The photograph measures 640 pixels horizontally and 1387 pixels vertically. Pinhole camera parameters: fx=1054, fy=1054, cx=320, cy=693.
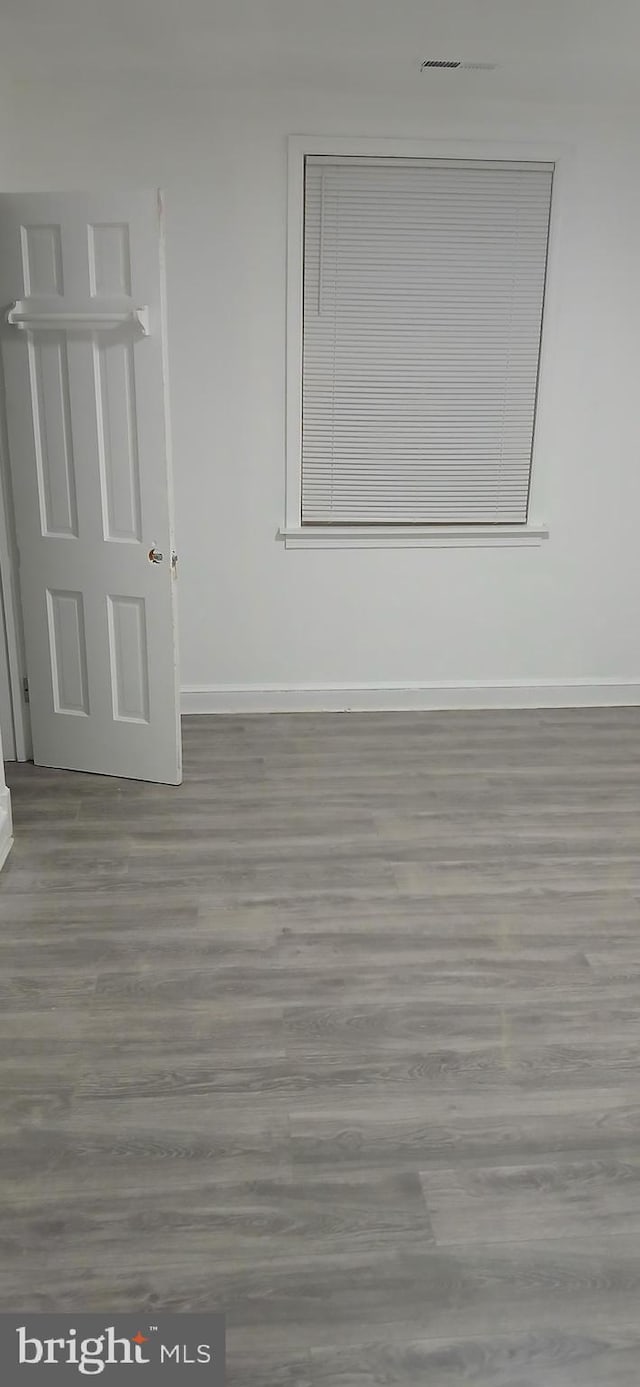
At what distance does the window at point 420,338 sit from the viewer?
434 centimetres

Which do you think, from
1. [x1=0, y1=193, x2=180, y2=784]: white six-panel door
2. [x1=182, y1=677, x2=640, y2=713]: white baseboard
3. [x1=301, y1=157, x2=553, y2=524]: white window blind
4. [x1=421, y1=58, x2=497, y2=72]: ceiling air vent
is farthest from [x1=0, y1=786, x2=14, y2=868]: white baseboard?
[x1=421, y1=58, x2=497, y2=72]: ceiling air vent

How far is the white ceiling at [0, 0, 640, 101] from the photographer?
331 cm

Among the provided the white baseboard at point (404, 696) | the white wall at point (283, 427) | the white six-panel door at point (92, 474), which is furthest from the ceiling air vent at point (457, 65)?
the white baseboard at point (404, 696)

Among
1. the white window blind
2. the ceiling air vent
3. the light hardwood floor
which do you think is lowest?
the light hardwood floor

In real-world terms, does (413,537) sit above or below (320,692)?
above

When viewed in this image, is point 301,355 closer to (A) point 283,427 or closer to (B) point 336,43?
(A) point 283,427

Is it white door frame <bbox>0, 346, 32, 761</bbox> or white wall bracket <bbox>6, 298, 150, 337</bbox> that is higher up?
white wall bracket <bbox>6, 298, 150, 337</bbox>

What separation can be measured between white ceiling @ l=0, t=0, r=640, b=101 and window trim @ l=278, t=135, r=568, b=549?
195 mm

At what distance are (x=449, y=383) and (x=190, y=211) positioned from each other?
1.29 metres

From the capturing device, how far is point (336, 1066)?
8.40 feet

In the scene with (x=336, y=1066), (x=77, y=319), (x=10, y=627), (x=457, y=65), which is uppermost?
(x=457, y=65)

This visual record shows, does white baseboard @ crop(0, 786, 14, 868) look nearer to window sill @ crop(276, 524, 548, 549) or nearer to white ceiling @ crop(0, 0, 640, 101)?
window sill @ crop(276, 524, 548, 549)

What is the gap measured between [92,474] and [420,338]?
5.24ft

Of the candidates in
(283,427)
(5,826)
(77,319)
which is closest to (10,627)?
(5,826)
